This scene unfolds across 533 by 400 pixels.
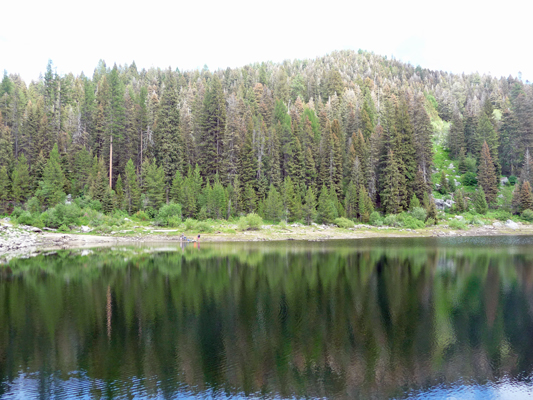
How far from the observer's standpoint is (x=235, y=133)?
3369 inches

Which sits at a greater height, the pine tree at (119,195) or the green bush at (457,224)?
the pine tree at (119,195)

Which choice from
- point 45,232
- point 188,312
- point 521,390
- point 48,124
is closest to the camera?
point 521,390

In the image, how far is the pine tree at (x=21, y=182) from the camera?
231 ft

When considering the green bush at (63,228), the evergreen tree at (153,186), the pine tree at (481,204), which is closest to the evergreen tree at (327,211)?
the pine tree at (481,204)

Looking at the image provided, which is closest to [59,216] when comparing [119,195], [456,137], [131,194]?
[119,195]

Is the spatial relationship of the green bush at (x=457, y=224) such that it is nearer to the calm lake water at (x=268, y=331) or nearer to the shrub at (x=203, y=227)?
the calm lake water at (x=268, y=331)

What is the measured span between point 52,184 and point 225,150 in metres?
35.3

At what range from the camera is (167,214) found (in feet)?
220

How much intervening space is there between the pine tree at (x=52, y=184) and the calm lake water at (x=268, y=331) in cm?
3853

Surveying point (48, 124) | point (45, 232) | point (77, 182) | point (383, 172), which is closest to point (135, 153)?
point (77, 182)

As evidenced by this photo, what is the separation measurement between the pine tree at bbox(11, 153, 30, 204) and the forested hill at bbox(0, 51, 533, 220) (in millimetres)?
201

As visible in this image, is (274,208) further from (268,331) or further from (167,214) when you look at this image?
(268,331)

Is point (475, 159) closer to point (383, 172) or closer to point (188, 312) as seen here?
point (383, 172)

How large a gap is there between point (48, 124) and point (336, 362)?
89939 mm
